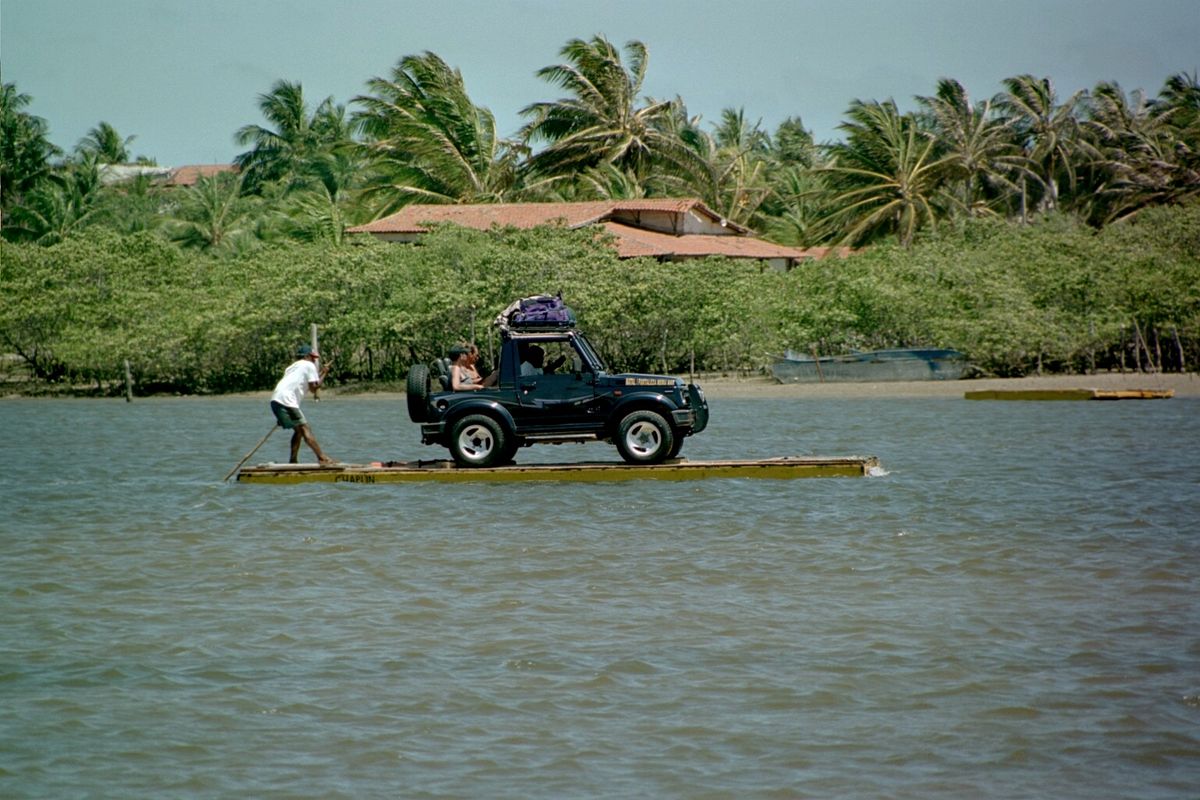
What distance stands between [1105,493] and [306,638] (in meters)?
11.9

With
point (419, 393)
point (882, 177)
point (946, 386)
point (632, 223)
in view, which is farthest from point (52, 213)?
point (419, 393)

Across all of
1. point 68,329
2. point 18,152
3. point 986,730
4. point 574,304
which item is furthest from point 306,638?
point 18,152

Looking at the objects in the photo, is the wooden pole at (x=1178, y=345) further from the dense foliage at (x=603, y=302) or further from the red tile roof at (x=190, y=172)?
the red tile roof at (x=190, y=172)

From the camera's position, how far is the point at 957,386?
141ft

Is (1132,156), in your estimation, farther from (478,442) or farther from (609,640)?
(609,640)

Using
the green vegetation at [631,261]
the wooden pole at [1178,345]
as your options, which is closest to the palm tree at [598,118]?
the green vegetation at [631,261]

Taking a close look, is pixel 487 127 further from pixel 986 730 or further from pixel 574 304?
pixel 986 730

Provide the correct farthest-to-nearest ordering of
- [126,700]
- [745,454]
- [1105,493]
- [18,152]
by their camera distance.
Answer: [18,152], [745,454], [1105,493], [126,700]

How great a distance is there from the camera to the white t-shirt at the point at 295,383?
19.5 meters

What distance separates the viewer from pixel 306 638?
36.0ft

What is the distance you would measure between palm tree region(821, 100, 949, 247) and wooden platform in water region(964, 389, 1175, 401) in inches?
745

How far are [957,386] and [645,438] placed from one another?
82.9 ft

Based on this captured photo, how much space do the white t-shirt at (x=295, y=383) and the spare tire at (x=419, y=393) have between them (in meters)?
1.22

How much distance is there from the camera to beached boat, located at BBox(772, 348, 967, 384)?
43656mm
